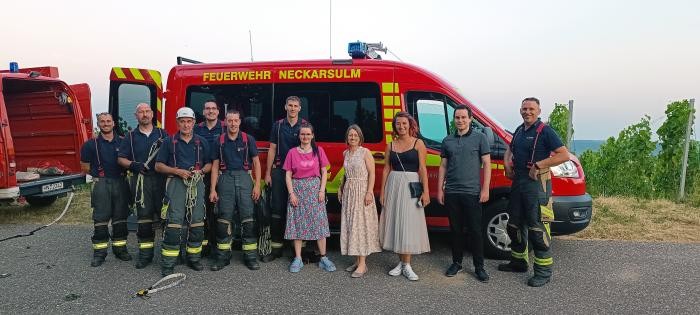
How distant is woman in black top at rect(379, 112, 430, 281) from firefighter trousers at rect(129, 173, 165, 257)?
2.25 metres

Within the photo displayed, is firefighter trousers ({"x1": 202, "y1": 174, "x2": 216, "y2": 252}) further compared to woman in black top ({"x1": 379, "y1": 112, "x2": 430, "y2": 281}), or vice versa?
firefighter trousers ({"x1": 202, "y1": 174, "x2": 216, "y2": 252})

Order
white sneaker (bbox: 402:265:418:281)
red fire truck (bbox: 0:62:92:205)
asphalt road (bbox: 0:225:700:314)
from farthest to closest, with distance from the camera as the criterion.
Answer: red fire truck (bbox: 0:62:92:205) < white sneaker (bbox: 402:265:418:281) < asphalt road (bbox: 0:225:700:314)

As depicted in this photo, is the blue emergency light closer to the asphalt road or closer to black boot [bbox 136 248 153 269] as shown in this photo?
the asphalt road

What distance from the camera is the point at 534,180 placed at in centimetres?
414

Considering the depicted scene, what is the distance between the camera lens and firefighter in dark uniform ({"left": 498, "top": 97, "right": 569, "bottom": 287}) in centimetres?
407

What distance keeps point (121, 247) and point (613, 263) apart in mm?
5109

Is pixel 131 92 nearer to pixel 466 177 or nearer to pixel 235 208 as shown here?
pixel 235 208

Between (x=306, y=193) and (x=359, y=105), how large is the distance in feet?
3.86

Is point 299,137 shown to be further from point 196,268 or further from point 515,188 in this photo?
point 515,188

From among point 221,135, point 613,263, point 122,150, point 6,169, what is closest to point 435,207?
point 613,263

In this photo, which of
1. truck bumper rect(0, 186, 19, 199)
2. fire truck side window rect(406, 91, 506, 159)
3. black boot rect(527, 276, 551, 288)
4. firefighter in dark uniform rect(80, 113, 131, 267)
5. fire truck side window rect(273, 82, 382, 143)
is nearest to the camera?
black boot rect(527, 276, 551, 288)

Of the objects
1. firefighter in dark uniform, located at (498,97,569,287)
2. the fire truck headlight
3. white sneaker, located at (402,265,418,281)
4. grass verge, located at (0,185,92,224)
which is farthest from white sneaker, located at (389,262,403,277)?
grass verge, located at (0,185,92,224)

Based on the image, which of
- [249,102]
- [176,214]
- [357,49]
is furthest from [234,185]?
[357,49]

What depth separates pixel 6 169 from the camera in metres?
6.32
